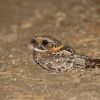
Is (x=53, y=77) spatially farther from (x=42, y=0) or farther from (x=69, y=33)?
(x=42, y=0)

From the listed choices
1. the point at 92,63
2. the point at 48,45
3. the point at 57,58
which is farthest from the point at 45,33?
the point at 92,63

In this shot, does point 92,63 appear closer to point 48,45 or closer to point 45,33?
point 48,45

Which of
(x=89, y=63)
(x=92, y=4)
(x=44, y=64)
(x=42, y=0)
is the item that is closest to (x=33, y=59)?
(x=44, y=64)

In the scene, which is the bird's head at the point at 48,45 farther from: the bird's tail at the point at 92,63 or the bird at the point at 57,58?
the bird's tail at the point at 92,63

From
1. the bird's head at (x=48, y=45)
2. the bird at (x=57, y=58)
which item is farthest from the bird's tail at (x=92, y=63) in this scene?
the bird's head at (x=48, y=45)

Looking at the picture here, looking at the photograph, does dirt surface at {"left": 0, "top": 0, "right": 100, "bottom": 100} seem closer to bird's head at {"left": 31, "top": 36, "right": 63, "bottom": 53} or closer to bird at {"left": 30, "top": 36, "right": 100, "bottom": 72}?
bird at {"left": 30, "top": 36, "right": 100, "bottom": 72}
